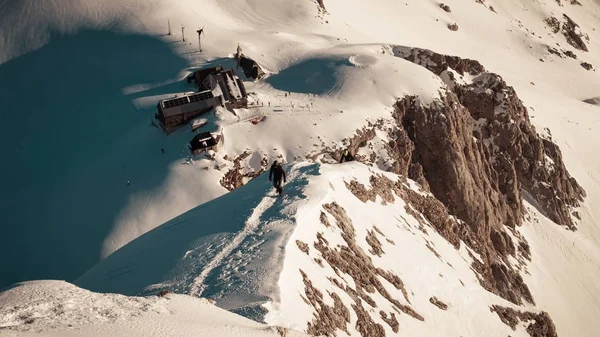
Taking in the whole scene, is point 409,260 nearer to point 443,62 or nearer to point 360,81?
point 360,81

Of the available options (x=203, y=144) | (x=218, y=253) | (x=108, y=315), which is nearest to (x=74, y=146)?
(x=203, y=144)

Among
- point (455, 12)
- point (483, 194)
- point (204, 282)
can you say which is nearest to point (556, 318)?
point (483, 194)

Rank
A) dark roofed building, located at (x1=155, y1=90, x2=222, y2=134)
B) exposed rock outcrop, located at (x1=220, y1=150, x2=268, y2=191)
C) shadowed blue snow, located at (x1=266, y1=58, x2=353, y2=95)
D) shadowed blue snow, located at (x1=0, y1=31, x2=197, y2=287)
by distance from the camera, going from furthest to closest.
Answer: shadowed blue snow, located at (x1=266, y1=58, x2=353, y2=95), dark roofed building, located at (x1=155, y1=90, x2=222, y2=134), exposed rock outcrop, located at (x1=220, y1=150, x2=268, y2=191), shadowed blue snow, located at (x1=0, y1=31, x2=197, y2=287)

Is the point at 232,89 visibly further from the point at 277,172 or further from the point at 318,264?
the point at 318,264

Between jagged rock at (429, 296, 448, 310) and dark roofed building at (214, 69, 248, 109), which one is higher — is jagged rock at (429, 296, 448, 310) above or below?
above

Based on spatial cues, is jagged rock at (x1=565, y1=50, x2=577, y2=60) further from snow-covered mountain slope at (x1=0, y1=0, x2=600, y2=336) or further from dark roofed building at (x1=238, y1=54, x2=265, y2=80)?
dark roofed building at (x1=238, y1=54, x2=265, y2=80)

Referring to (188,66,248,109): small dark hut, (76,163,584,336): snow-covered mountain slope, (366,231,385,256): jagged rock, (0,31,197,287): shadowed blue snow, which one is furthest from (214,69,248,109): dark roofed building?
(366,231,385,256): jagged rock
